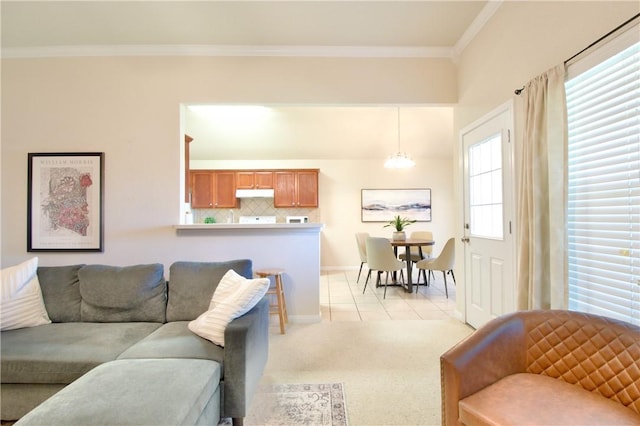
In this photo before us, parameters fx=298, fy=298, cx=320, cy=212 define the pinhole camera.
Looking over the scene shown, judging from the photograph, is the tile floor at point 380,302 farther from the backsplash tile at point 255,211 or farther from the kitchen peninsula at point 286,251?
the backsplash tile at point 255,211

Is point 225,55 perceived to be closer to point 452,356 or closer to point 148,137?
point 148,137

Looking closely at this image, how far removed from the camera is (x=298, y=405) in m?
1.84

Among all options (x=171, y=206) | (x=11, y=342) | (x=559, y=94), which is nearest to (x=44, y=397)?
(x=11, y=342)

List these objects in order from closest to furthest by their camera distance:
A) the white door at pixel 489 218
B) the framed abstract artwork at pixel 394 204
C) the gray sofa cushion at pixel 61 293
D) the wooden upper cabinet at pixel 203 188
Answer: the gray sofa cushion at pixel 61 293, the white door at pixel 489 218, the wooden upper cabinet at pixel 203 188, the framed abstract artwork at pixel 394 204

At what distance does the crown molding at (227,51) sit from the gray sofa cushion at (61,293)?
7.35 ft

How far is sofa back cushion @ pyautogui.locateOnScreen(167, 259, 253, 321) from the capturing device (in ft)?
7.11

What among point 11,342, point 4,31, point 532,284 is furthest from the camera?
point 4,31

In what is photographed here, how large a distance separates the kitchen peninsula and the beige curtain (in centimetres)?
181

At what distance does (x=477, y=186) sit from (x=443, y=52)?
1484mm

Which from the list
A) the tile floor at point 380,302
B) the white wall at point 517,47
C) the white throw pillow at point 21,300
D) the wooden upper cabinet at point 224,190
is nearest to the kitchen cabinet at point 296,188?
the wooden upper cabinet at point 224,190

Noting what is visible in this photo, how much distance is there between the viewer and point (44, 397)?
1627 mm

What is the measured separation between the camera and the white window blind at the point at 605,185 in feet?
4.89

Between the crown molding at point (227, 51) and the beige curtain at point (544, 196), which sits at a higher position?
the crown molding at point (227, 51)

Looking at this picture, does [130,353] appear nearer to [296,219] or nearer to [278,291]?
[278,291]
